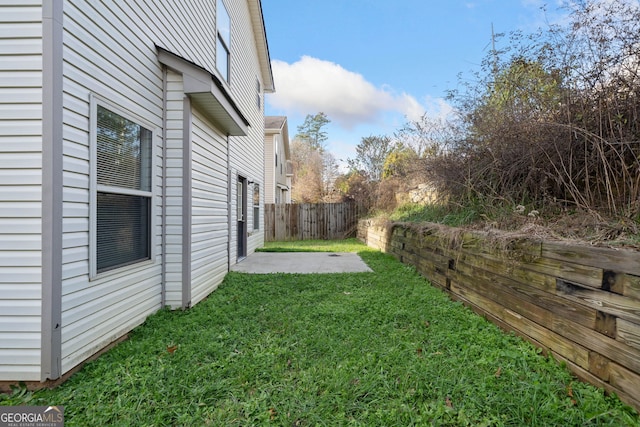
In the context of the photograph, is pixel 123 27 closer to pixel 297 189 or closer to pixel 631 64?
pixel 631 64

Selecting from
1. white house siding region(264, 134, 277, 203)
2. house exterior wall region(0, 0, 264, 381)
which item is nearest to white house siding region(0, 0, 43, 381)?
house exterior wall region(0, 0, 264, 381)

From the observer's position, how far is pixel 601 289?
1.94 m

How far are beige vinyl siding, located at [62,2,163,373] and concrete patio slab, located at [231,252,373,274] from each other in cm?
303

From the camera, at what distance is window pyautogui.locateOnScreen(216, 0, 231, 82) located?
5816 millimetres

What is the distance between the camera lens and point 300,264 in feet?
22.1

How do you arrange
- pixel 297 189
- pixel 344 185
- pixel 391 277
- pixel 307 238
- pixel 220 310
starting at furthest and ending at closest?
pixel 297 189, pixel 344 185, pixel 307 238, pixel 391 277, pixel 220 310

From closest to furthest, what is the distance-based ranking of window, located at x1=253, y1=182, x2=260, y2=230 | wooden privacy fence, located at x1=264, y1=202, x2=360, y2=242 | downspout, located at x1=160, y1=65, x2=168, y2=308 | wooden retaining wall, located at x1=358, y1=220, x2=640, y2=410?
1. wooden retaining wall, located at x1=358, y1=220, x2=640, y2=410
2. downspout, located at x1=160, y1=65, x2=168, y2=308
3. window, located at x1=253, y1=182, x2=260, y2=230
4. wooden privacy fence, located at x1=264, y1=202, x2=360, y2=242

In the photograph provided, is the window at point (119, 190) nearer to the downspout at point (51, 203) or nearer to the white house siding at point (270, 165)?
the downspout at point (51, 203)

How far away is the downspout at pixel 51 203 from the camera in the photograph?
2.12 metres

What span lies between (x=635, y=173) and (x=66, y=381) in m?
4.85

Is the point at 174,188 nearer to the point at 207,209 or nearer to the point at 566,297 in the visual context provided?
the point at 207,209

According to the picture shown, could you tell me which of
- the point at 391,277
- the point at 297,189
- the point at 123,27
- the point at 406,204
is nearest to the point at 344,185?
the point at 297,189

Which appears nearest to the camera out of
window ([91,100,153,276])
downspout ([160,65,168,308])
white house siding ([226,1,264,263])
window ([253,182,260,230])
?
window ([91,100,153,276])
